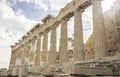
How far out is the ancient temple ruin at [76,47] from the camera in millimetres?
7117

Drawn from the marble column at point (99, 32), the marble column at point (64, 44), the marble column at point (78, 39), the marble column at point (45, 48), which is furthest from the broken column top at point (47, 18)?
the marble column at point (99, 32)

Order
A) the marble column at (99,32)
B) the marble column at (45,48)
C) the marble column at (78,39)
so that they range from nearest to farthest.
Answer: the marble column at (99,32)
the marble column at (78,39)
the marble column at (45,48)

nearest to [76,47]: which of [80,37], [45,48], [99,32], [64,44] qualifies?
[80,37]

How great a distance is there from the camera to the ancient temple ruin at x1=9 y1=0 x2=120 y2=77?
712 centimetres

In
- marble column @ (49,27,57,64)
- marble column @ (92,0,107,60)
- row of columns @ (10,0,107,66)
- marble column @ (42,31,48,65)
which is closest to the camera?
marble column @ (92,0,107,60)

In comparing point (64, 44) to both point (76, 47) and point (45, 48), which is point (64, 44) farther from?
point (45, 48)

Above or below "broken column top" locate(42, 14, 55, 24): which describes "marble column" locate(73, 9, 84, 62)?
below

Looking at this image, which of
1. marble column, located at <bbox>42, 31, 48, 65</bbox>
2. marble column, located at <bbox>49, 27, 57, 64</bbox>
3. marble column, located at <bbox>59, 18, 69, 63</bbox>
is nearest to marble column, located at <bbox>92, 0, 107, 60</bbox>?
marble column, located at <bbox>59, 18, 69, 63</bbox>

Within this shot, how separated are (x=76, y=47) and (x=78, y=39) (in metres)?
0.84

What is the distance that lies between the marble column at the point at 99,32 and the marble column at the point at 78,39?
8.50 ft

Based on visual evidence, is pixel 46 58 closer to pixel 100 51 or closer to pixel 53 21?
pixel 53 21

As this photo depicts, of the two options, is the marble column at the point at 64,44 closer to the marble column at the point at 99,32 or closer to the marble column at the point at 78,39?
the marble column at the point at 78,39

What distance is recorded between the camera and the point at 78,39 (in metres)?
17.3

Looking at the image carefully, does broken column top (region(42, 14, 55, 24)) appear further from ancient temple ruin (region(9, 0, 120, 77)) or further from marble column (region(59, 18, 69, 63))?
marble column (region(59, 18, 69, 63))
